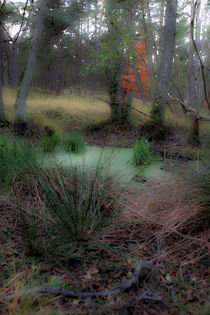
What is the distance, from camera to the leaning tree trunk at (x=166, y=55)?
5279 mm

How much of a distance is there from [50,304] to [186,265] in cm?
91

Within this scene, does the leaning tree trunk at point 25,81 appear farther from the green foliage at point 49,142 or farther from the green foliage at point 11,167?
the green foliage at point 11,167

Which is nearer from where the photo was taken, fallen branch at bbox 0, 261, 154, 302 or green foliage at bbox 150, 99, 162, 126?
fallen branch at bbox 0, 261, 154, 302

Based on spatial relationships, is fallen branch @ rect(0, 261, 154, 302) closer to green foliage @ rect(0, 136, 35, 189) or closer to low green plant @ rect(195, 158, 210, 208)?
low green plant @ rect(195, 158, 210, 208)

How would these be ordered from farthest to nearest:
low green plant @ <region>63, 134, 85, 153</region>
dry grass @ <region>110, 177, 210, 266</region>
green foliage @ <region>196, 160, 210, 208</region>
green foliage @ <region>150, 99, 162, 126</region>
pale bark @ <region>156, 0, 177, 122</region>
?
green foliage @ <region>150, 99, 162, 126</region>
pale bark @ <region>156, 0, 177, 122</region>
low green plant @ <region>63, 134, 85, 153</region>
green foliage @ <region>196, 160, 210, 208</region>
dry grass @ <region>110, 177, 210, 266</region>

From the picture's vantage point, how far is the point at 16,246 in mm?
1580

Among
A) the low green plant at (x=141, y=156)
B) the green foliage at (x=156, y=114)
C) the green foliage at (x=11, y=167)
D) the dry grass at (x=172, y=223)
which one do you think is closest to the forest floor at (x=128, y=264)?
the dry grass at (x=172, y=223)

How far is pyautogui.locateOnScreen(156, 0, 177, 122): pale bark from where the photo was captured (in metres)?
5.28

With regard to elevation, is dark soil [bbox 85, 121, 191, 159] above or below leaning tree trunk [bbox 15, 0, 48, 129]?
below

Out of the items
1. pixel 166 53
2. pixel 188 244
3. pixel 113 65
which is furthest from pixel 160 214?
pixel 113 65

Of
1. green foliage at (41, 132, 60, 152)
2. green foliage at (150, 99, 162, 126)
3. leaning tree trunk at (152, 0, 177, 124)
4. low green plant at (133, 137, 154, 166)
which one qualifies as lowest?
low green plant at (133, 137, 154, 166)

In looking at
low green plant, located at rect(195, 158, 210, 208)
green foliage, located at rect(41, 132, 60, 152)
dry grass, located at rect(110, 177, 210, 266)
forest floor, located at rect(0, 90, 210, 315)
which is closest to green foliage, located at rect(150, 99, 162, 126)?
green foliage, located at rect(41, 132, 60, 152)

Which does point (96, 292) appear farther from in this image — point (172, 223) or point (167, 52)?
point (167, 52)

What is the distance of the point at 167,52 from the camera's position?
5.40 m
